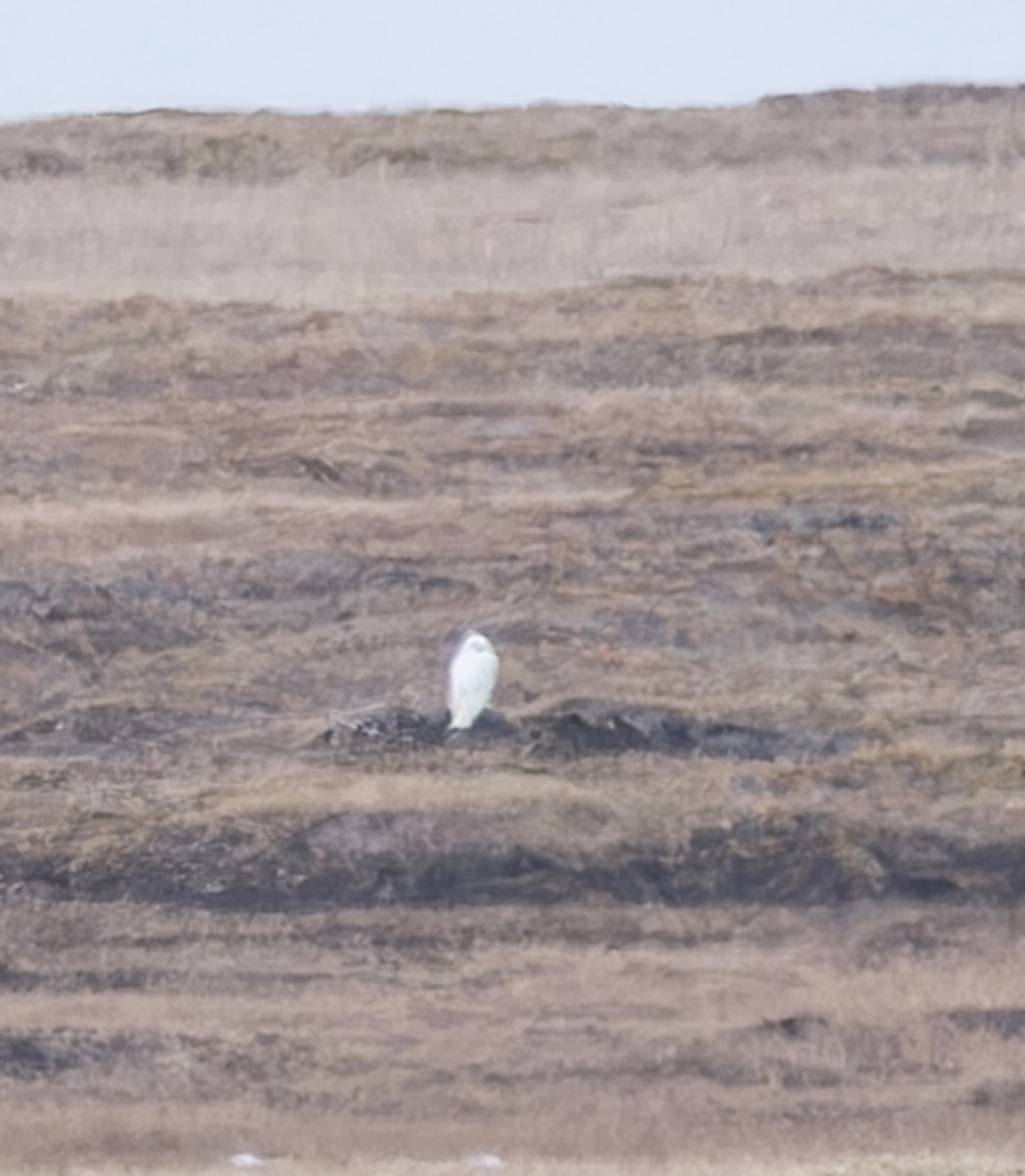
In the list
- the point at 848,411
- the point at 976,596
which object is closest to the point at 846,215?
the point at 848,411

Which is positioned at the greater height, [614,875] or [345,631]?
[345,631]

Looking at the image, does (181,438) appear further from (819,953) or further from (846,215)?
(819,953)

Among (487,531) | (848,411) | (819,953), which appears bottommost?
(819,953)

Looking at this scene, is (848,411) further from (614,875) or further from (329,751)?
(329,751)
